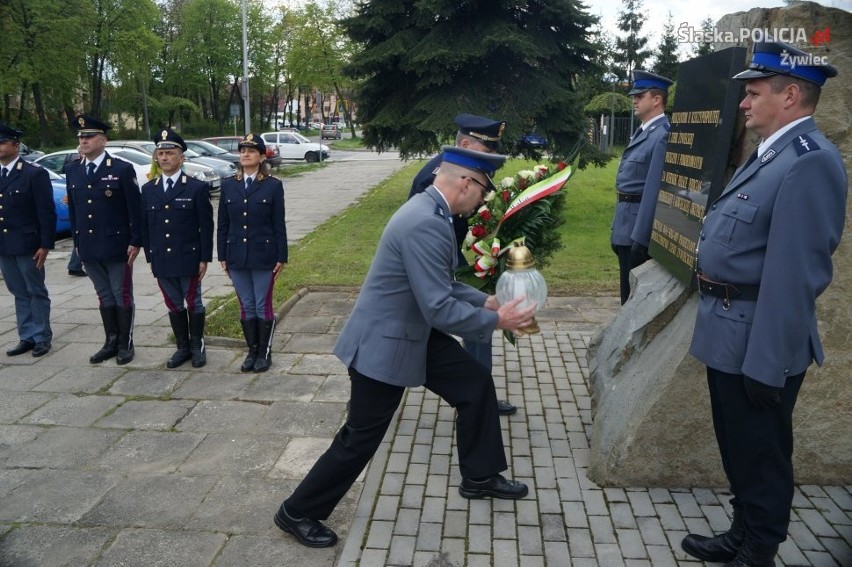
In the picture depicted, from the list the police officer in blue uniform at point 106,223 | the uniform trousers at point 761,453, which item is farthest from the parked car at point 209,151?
the uniform trousers at point 761,453

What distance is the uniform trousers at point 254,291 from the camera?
6.36 metres

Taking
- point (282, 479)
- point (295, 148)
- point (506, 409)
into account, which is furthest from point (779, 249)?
point (295, 148)

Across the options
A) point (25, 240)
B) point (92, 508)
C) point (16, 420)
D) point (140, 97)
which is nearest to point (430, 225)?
point (92, 508)

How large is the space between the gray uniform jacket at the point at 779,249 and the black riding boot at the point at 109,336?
538 cm

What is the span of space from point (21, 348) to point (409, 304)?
5005mm

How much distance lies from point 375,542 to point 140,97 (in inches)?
1982

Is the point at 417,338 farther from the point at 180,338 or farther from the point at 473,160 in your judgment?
the point at 180,338

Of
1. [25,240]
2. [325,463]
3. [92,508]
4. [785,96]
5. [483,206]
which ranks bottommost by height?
[92,508]

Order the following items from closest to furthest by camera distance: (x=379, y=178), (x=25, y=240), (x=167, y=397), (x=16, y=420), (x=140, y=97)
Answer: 1. (x=16, y=420)
2. (x=167, y=397)
3. (x=25, y=240)
4. (x=379, y=178)
5. (x=140, y=97)

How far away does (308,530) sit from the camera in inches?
147

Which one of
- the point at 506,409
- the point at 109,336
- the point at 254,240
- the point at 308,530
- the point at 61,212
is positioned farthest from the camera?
the point at 61,212

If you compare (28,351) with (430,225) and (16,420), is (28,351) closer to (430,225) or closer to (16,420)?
(16,420)

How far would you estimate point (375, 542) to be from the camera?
3.68 meters

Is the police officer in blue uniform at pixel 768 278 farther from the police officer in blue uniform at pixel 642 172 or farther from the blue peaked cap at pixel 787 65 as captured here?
the police officer in blue uniform at pixel 642 172
